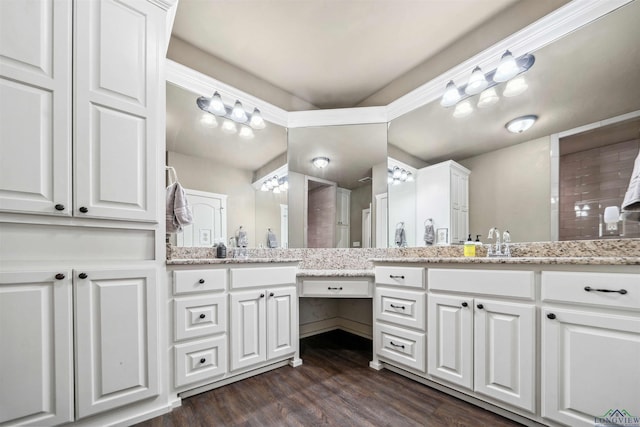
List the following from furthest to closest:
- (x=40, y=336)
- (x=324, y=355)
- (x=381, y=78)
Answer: (x=381, y=78) < (x=324, y=355) < (x=40, y=336)

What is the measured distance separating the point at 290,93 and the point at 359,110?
2.59ft

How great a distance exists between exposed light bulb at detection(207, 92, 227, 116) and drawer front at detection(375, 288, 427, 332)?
80.4 inches

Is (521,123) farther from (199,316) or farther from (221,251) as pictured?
(199,316)

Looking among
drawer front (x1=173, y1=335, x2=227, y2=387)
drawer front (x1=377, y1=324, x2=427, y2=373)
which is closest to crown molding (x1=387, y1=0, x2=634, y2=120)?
drawer front (x1=377, y1=324, x2=427, y2=373)

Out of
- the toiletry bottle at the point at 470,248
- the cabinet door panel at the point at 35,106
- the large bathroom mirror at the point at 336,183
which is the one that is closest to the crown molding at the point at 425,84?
the large bathroom mirror at the point at 336,183

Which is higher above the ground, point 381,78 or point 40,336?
point 381,78

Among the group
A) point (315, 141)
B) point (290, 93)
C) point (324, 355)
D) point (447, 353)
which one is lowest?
point (324, 355)

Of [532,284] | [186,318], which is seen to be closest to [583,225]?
[532,284]

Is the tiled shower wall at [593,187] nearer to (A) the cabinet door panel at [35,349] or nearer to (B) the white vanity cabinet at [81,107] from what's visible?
(B) the white vanity cabinet at [81,107]

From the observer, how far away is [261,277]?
1.91m

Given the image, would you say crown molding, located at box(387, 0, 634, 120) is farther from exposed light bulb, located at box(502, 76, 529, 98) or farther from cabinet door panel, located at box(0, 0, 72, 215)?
cabinet door panel, located at box(0, 0, 72, 215)

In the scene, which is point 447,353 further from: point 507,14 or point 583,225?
point 507,14

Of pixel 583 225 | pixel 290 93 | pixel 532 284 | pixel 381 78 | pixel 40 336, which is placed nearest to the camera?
pixel 40 336

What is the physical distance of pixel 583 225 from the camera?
1.53 meters
